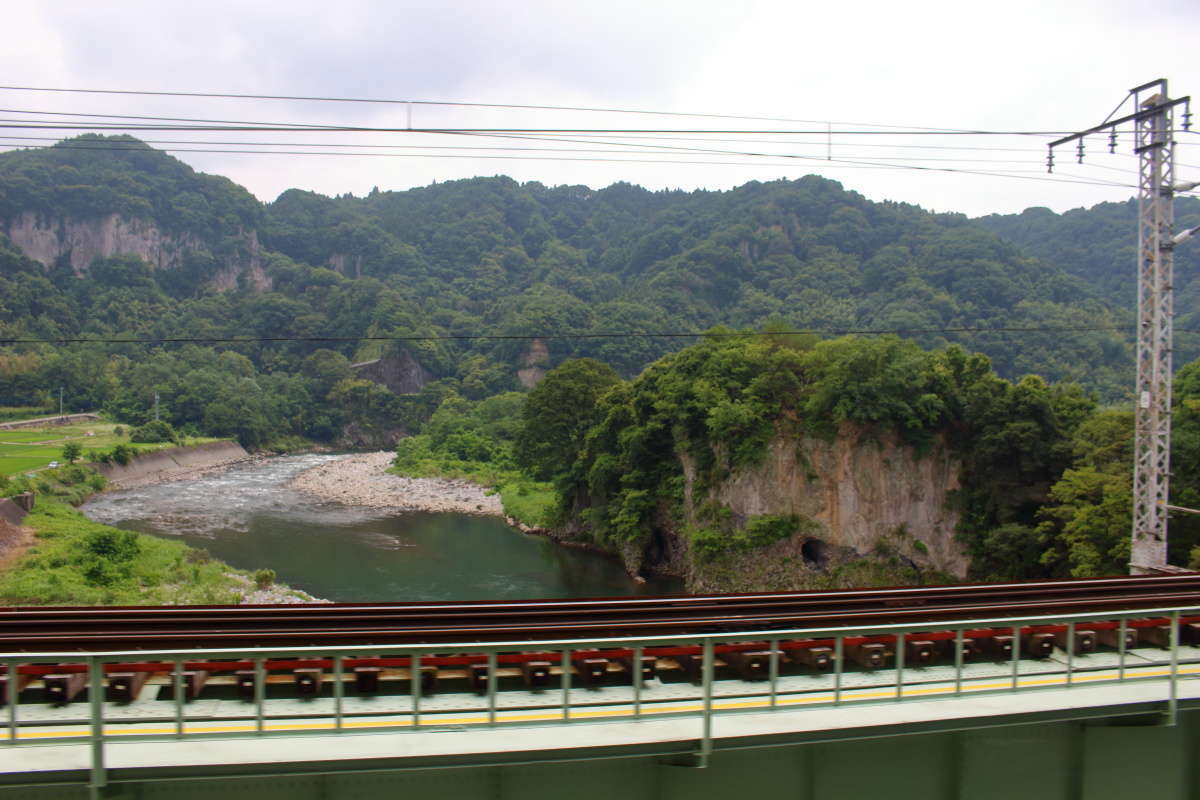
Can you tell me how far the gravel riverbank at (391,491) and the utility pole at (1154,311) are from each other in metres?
33.3

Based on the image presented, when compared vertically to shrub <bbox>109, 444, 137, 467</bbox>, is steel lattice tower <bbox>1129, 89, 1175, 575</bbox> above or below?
above

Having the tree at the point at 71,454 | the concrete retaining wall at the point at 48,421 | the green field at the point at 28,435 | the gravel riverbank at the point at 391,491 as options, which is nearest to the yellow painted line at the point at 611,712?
the gravel riverbank at the point at 391,491

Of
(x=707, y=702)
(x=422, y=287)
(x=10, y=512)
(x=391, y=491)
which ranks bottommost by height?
(x=391, y=491)

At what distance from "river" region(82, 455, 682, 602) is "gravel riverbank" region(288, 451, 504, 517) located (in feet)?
5.41

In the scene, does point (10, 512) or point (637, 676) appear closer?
point (637, 676)

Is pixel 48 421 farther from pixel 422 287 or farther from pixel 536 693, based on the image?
pixel 422 287

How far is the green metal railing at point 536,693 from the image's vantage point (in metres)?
4.92

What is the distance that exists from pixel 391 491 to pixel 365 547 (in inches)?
650

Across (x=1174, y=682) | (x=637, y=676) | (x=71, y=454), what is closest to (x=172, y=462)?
(x=71, y=454)

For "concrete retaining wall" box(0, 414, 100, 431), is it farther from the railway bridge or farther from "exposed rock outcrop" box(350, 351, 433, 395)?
the railway bridge

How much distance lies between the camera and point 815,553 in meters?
27.1

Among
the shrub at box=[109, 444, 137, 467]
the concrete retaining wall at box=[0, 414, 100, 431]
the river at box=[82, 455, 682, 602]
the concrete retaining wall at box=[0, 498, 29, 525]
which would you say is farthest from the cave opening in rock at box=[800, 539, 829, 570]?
the concrete retaining wall at box=[0, 414, 100, 431]

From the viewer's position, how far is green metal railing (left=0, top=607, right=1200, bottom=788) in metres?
4.92

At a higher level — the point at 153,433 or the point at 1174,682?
the point at 1174,682
